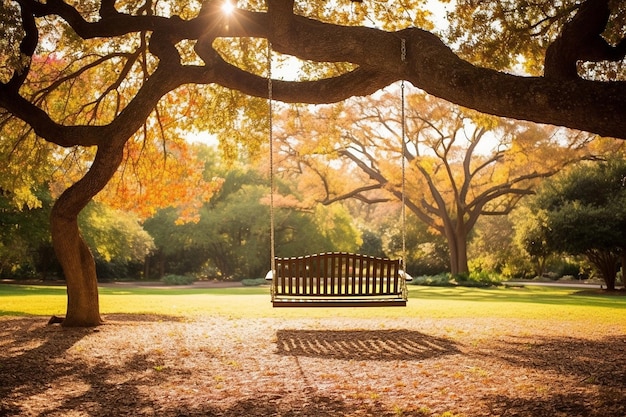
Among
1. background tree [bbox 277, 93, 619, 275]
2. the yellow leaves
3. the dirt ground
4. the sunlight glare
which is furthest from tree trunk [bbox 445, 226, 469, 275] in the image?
the sunlight glare

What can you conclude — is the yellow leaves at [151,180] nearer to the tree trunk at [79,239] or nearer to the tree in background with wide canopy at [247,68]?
the tree in background with wide canopy at [247,68]

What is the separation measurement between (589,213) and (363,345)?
16.1m

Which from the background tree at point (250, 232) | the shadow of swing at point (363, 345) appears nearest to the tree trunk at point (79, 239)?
the shadow of swing at point (363, 345)

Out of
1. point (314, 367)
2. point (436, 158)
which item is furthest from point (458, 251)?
point (314, 367)

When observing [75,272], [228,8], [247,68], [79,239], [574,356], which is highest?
[247,68]

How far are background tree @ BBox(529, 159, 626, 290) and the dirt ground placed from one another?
12.4 m

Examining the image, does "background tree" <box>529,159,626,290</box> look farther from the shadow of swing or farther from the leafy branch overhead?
the shadow of swing

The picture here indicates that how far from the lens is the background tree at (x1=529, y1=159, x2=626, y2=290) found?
21.9 metres

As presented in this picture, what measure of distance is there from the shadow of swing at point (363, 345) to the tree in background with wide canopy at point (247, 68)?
2.95 metres

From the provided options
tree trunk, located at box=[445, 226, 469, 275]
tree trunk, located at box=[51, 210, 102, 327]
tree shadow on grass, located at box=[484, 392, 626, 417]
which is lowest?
tree shadow on grass, located at box=[484, 392, 626, 417]

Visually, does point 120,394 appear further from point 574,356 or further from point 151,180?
point 151,180

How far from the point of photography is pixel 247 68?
14.3m

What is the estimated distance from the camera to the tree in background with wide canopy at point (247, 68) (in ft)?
21.7

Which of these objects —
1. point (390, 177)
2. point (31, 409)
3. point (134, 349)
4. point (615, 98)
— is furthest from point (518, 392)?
point (390, 177)
